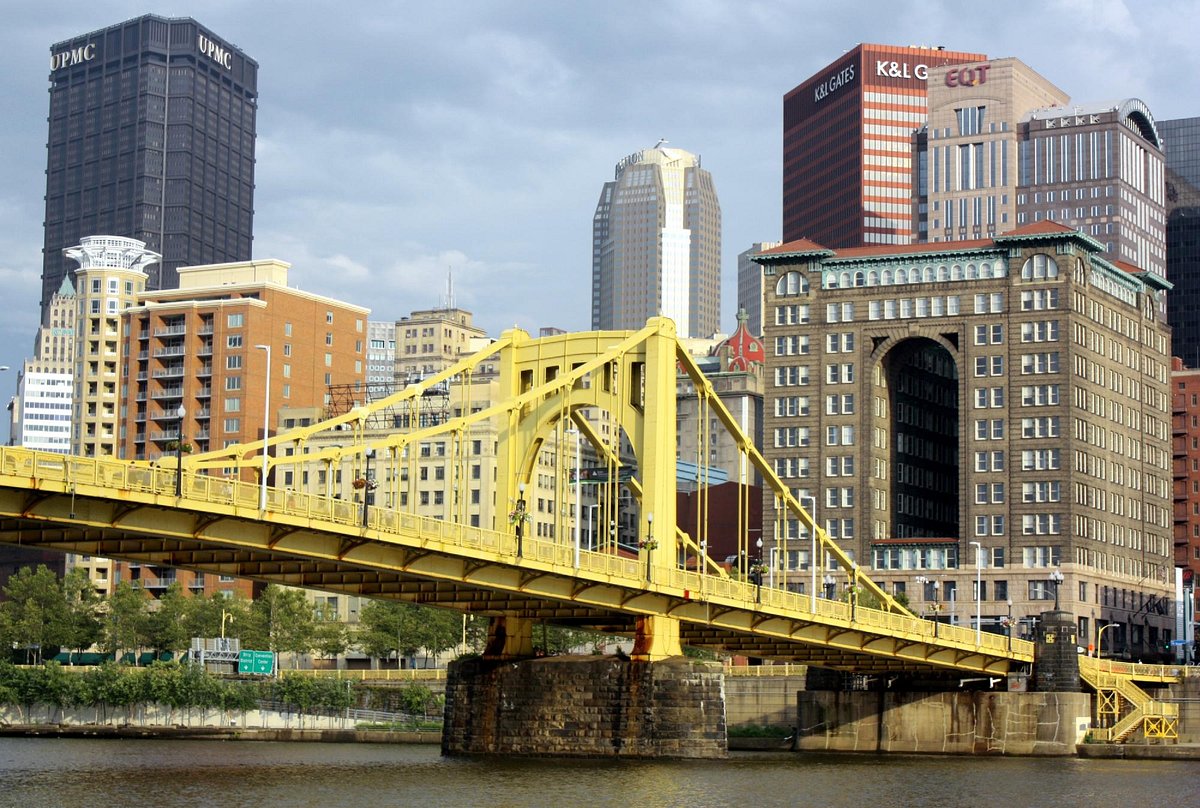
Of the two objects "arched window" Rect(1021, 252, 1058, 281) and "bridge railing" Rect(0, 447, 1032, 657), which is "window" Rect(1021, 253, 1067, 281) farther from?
"bridge railing" Rect(0, 447, 1032, 657)

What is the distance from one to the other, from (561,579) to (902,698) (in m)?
38.6

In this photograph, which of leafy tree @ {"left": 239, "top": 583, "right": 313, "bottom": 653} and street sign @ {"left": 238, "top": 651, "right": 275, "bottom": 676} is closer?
street sign @ {"left": 238, "top": 651, "right": 275, "bottom": 676}

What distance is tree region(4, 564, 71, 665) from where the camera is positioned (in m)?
177

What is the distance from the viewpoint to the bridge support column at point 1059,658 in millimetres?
118875

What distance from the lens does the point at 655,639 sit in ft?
318

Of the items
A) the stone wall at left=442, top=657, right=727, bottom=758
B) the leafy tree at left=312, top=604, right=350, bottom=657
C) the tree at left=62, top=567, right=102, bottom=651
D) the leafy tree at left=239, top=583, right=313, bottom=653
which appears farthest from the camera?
the tree at left=62, top=567, right=102, bottom=651

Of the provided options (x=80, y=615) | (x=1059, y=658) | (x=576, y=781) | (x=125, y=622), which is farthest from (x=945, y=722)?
(x=80, y=615)

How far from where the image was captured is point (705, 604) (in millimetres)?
98375

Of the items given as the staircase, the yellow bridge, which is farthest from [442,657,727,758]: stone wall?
the staircase

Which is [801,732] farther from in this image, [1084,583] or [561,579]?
[1084,583]

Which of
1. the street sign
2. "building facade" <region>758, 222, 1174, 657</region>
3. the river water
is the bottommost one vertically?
the river water

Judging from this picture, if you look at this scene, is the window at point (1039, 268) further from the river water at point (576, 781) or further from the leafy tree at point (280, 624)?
the river water at point (576, 781)

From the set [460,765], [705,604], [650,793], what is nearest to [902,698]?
[705,604]

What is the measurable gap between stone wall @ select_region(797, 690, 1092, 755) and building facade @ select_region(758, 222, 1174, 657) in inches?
2370
